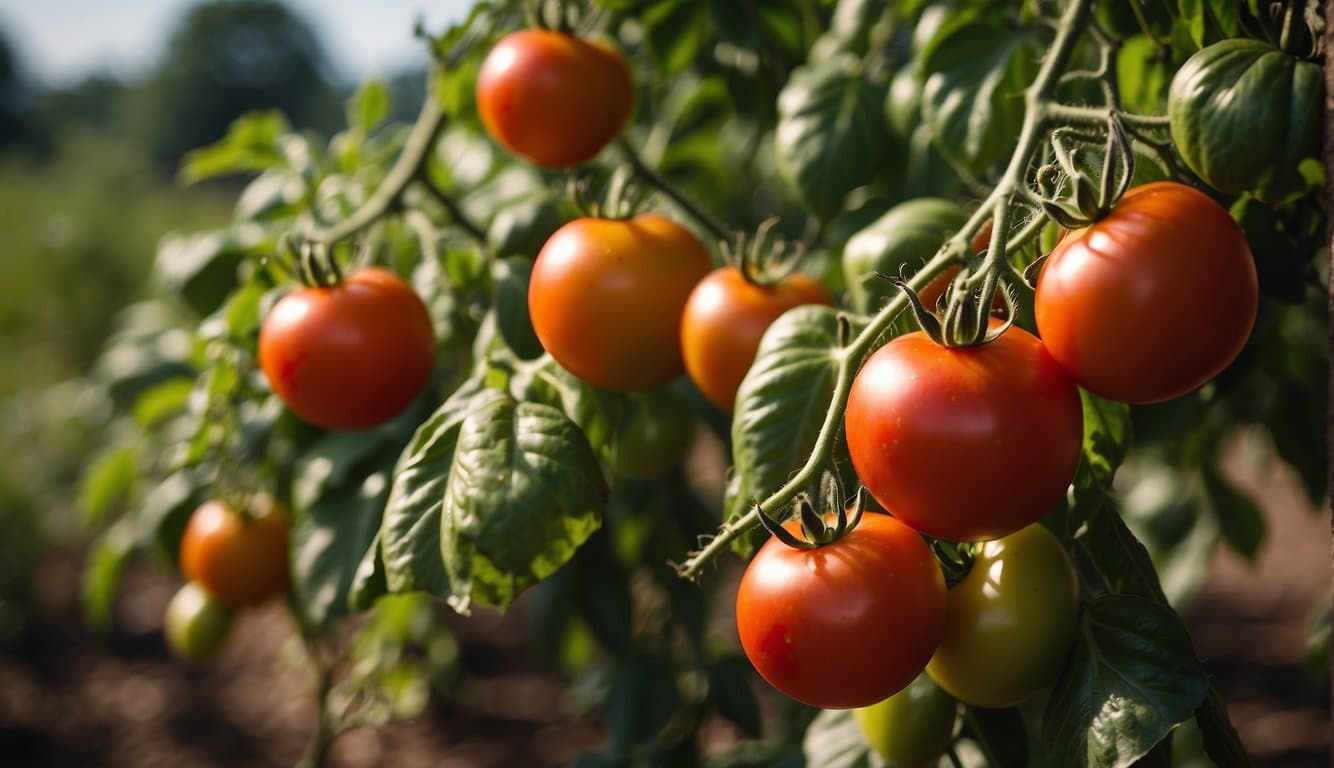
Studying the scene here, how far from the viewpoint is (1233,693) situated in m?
2.47

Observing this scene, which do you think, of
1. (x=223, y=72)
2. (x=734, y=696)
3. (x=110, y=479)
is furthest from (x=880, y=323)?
(x=223, y=72)

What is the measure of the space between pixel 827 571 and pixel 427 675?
6.10 feet

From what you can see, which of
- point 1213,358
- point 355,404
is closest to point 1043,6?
point 1213,358

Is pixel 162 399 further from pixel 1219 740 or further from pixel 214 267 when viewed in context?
pixel 1219 740

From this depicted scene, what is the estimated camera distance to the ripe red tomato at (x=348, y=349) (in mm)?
793

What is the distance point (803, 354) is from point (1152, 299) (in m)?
0.20

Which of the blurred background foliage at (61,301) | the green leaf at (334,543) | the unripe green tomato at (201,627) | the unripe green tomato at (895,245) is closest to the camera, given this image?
the unripe green tomato at (895,245)

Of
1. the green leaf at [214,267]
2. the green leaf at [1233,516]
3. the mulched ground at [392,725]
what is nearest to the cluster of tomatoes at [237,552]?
the green leaf at [214,267]

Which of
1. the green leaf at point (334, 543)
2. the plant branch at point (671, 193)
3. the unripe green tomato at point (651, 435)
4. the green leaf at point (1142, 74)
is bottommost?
the green leaf at point (334, 543)

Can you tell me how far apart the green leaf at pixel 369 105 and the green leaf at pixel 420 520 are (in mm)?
584

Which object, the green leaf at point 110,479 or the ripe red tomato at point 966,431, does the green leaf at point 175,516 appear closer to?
the green leaf at point 110,479

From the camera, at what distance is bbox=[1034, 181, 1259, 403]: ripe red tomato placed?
495mm

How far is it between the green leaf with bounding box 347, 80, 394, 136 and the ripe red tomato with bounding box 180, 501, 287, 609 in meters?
0.44

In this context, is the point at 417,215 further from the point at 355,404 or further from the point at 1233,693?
the point at 1233,693
